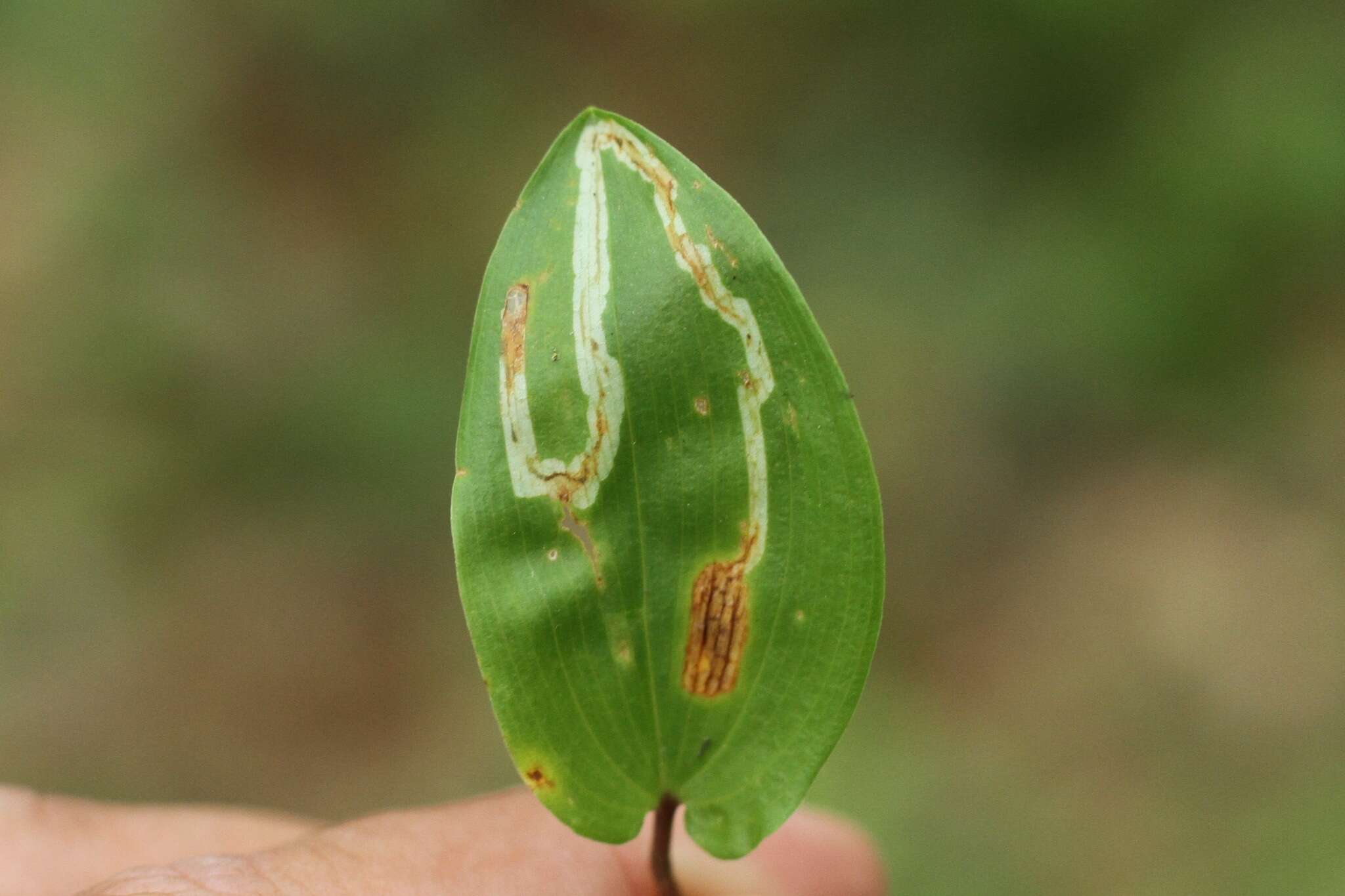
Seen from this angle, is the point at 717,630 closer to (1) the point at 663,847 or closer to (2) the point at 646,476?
(2) the point at 646,476

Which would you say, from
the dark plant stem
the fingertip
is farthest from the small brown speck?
the fingertip

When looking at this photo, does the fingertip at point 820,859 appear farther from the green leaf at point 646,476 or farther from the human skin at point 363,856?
the green leaf at point 646,476

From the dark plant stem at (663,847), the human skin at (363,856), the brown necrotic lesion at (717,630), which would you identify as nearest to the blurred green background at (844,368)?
the human skin at (363,856)

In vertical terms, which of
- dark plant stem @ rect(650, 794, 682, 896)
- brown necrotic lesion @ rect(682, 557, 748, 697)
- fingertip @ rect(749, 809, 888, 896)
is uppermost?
brown necrotic lesion @ rect(682, 557, 748, 697)

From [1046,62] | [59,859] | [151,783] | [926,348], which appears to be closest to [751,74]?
[1046,62]

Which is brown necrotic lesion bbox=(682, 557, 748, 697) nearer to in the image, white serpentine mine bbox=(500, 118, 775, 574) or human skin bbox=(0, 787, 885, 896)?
white serpentine mine bbox=(500, 118, 775, 574)

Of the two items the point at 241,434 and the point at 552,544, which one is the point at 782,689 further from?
the point at 241,434
